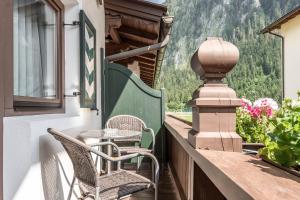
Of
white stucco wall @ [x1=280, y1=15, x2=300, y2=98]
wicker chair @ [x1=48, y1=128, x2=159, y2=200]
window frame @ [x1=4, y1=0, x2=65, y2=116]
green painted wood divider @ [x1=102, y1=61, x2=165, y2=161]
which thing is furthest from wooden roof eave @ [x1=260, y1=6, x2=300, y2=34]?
wicker chair @ [x1=48, y1=128, x2=159, y2=200]

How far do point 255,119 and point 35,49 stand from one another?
→ 1502 mm

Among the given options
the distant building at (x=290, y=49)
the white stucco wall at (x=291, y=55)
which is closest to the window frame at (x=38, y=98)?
the distant building at (x=290, y=49)

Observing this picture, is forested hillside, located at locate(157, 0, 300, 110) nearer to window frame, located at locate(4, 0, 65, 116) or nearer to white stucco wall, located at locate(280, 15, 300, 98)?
white stucco wall, located at locate(280, 15, 300, 98)

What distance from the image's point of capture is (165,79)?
37.9 m

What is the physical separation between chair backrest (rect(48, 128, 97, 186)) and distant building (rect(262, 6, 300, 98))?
10046 mm

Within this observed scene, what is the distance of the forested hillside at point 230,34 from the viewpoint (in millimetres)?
31844

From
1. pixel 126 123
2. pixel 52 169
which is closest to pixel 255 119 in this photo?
pixel 52 169

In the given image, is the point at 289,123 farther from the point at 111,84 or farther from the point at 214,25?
the point at 214,25

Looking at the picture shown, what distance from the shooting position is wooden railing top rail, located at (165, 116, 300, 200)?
0.85 metres

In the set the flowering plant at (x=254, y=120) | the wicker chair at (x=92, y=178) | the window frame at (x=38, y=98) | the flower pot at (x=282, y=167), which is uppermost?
the window frame at (x=38, y=98)

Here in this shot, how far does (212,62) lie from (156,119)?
135 inches

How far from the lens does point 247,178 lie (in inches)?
39.6

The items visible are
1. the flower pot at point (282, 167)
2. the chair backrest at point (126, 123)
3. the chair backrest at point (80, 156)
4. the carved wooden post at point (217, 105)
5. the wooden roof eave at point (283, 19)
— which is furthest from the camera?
the wooden roof eave at point (283, 19)

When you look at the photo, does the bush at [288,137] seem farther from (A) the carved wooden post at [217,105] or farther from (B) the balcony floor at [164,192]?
(B) the balcony floor at [164,192]
